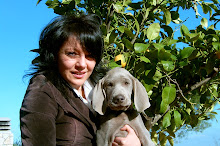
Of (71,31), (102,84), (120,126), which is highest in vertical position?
(71,31)

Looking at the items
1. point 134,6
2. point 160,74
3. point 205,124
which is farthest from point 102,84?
point 205,124

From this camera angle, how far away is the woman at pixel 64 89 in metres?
1.38

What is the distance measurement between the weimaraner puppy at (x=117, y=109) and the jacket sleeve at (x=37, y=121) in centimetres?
25

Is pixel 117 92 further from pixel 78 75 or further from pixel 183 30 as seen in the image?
pixel 183 30

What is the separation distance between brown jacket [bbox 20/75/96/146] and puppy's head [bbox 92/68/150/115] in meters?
0.09

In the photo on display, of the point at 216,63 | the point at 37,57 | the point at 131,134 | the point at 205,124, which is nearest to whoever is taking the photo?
the point at 131,134

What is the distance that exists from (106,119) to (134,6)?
0.93 metres

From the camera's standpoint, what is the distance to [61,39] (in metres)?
1.60

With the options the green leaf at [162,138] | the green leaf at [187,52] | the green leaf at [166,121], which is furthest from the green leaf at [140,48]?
the green leaf at [162,138]

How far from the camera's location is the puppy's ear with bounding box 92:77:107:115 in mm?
1544

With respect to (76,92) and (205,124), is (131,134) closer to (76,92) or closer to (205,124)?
(76,92)

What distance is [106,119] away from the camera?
1.60m

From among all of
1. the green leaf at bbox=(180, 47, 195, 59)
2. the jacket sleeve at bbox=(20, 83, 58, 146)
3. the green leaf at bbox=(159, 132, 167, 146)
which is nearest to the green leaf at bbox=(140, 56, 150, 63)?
the green leaf at bbox=(180, 47, 195, 59)

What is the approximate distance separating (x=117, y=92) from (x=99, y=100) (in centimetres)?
12
